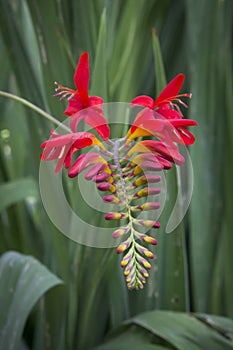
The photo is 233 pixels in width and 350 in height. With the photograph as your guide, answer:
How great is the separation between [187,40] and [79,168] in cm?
57

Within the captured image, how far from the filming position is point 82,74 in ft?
2.02

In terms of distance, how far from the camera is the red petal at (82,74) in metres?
0.60

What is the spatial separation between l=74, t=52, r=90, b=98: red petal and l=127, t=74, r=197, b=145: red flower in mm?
58

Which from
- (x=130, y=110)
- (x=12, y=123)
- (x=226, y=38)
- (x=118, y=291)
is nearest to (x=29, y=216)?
(x=12, y=123)

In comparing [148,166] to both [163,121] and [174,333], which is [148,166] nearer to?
[163,121]

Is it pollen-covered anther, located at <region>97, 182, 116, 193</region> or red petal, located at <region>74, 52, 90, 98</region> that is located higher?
red petal, located at <region>74, 52, 90, 98</region>

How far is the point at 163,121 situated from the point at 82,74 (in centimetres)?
9

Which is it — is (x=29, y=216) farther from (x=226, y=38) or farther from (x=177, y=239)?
(x=226, y=38)

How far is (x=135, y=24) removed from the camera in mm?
1041

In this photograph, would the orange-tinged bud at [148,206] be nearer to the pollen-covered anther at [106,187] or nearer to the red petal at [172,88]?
the pollen-covered anther at [106,187]

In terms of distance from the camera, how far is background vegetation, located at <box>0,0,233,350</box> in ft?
3.16

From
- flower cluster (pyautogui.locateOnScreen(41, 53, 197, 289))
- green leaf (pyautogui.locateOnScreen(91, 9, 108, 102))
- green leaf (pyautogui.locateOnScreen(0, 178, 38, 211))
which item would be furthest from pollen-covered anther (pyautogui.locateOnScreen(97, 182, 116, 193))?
green leaf (pyautogui.locateOnScreen(0, 178, 38, 211))

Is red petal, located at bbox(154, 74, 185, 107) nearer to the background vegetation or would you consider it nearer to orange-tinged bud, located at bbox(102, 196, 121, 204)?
orange-tinged bud, located at bbox(102, 196, 121, 204)

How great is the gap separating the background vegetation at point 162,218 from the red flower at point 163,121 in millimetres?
260
